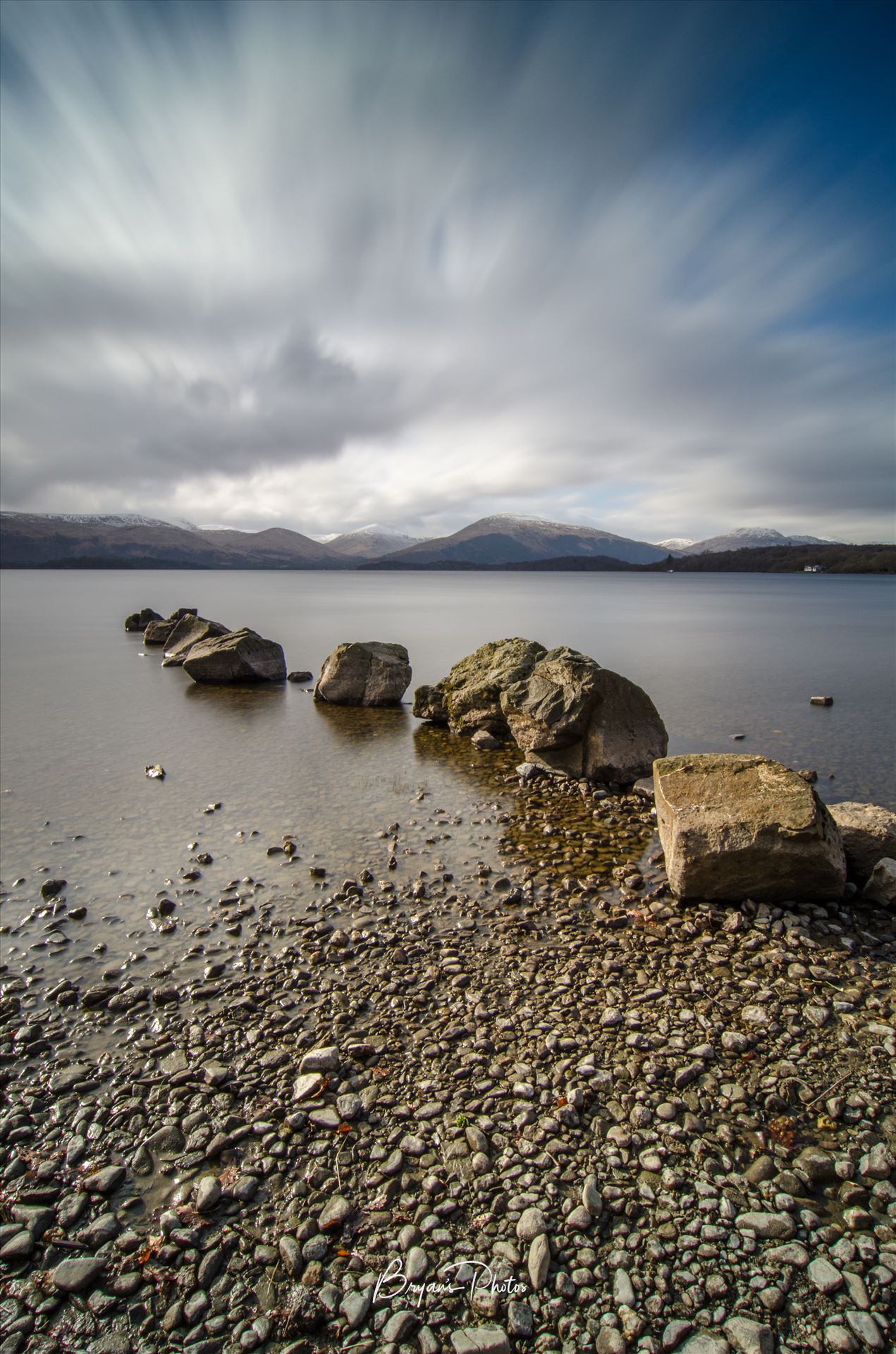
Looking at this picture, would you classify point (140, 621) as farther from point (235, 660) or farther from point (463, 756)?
point (463, 756)

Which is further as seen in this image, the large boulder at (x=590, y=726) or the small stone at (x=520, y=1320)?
the large boulder at (x=590, y=726)

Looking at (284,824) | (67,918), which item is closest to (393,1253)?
(67,918)

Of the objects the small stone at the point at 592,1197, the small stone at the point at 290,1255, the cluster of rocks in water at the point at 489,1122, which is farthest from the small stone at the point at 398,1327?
the small stone at the point at 592,1197

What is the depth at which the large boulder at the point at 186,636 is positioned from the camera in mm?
34156

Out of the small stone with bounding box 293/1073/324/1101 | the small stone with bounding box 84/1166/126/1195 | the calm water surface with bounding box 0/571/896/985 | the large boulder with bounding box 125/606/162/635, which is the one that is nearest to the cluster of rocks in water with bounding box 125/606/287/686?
the calm water surface with bounding box 0/571/896/985

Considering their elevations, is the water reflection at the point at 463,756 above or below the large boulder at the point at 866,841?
below

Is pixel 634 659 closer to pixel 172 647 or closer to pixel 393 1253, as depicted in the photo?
pixel 172 647

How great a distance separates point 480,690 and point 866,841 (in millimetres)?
11212

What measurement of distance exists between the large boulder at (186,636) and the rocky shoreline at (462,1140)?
2712 cm

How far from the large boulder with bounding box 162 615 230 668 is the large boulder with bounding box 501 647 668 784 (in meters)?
22.1

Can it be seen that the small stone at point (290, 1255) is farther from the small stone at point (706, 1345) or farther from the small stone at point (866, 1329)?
the small stone at point (866, 1329)

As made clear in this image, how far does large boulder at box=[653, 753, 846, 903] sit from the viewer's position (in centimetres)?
877
